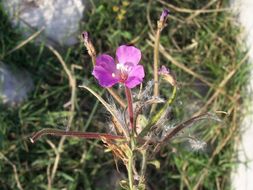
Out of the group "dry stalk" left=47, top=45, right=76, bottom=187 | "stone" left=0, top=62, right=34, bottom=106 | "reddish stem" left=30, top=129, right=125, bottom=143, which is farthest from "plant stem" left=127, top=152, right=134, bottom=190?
"stone" left=0, top=62, right=34, bottom=106

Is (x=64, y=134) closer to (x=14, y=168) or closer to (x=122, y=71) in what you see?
(x=122, y=71)

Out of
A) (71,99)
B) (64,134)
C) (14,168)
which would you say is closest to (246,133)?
(71,99)

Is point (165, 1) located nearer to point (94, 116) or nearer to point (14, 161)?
point (94, 116)

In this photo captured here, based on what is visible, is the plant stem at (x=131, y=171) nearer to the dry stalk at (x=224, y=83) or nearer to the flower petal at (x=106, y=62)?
the flower petal at (x=106, y=62)

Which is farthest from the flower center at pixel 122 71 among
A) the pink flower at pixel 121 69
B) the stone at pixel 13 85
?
the stone at pixel 13 85

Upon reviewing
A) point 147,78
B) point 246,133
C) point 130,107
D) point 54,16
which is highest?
point 54,16
